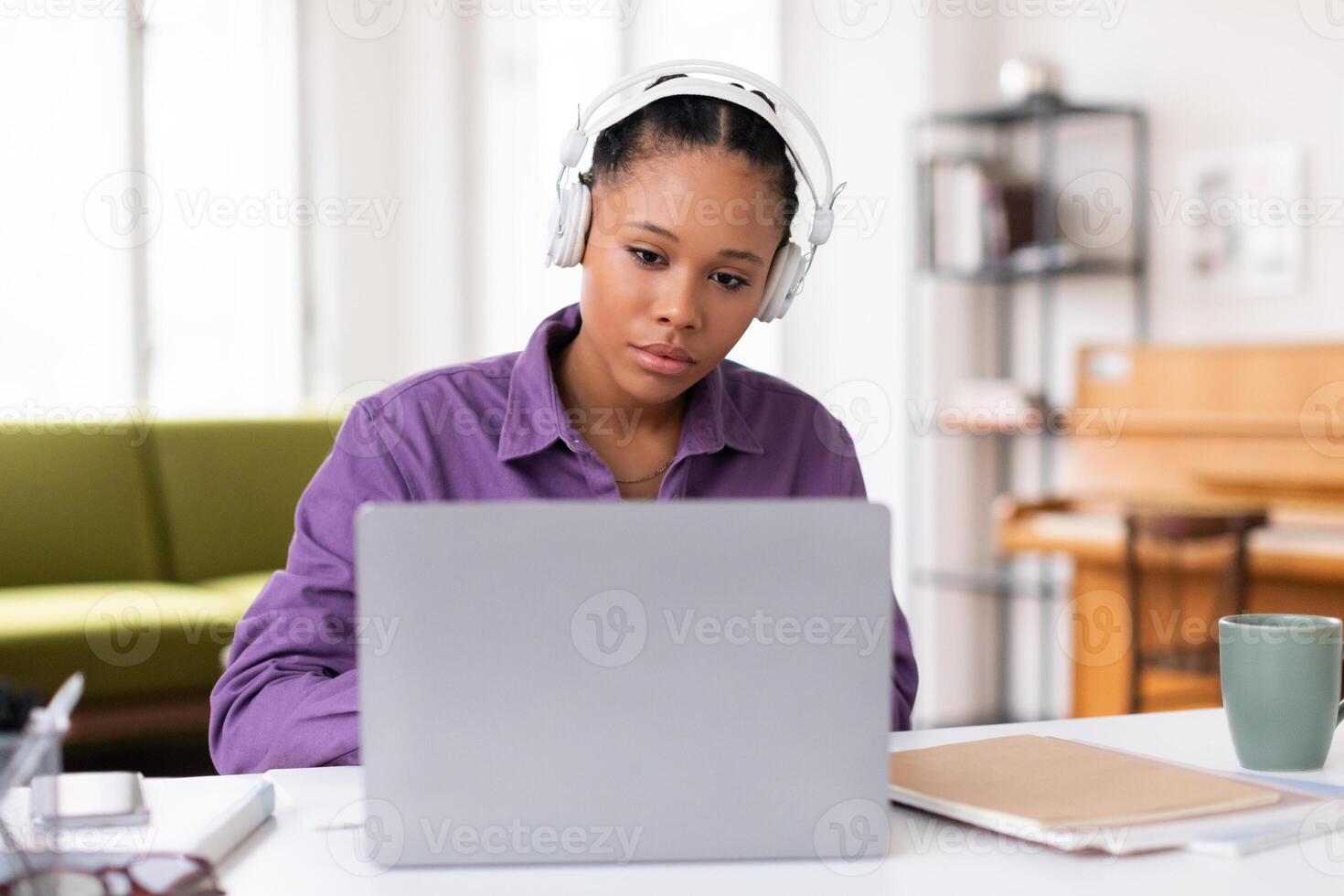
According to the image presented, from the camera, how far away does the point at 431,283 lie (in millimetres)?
4578

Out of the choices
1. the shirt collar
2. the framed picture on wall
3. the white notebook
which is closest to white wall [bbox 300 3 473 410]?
the framed picture on wall

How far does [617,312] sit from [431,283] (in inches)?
134

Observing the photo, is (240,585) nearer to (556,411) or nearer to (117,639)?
(117,639)

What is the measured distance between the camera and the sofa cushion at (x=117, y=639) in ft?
9.63

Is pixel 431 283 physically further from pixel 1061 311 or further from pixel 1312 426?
pixel 1312 426

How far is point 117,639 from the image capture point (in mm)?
3059

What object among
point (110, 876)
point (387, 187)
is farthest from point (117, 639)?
point (110, 876)

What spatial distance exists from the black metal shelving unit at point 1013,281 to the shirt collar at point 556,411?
2831mm

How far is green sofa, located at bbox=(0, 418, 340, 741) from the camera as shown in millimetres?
3056

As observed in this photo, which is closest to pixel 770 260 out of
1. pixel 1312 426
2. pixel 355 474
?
pixel 355 474

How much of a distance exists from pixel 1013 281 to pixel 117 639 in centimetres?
282

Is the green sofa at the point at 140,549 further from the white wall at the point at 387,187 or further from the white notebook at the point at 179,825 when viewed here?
the white notebook at the point at 179,825

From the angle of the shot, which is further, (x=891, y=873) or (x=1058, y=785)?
(x=1058, y=785)

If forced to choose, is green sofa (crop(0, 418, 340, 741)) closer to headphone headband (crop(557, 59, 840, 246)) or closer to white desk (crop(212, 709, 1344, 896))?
headphone headband (crop(557, 59, 840, 246))
